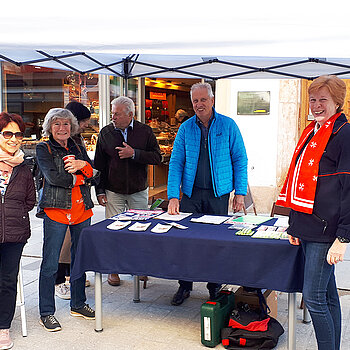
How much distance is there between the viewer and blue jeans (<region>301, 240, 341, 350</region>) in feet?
9.46

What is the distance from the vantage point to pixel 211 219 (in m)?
4.04

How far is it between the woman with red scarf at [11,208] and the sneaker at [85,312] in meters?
0.63

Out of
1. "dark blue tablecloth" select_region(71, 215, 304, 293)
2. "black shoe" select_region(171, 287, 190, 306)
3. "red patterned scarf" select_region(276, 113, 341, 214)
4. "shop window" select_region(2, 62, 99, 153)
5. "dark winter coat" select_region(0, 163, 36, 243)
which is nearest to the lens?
"red patterned scarf" select_region(276, 113, 341, 214)

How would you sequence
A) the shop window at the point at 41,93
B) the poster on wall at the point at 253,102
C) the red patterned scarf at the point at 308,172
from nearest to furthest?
the red patterned scarf at the point at 308,172
the poster on wall at the point at 253,102
the shop window at the point at 41,93

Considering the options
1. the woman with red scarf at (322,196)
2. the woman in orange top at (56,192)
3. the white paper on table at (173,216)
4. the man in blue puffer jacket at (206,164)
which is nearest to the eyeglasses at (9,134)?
the woman in orange top at (56,192)

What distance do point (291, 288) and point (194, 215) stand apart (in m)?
1.21

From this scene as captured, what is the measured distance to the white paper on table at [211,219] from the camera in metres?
3.92

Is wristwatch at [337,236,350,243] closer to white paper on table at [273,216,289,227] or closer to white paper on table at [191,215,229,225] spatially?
white paper on table at [273,216,289,227]

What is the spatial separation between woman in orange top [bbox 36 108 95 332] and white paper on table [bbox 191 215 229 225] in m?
0.91

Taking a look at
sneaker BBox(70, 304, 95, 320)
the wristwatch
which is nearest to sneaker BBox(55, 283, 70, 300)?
sneaker BBox(70, 304, 95, 320)

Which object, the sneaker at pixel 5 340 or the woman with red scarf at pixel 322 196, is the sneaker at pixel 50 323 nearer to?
the sneaker at pixel 5 340

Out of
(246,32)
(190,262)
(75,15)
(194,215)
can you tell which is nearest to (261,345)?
(190,262)

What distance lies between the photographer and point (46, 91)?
9156 millimetres

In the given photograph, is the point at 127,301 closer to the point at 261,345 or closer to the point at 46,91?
the point at 261,345
